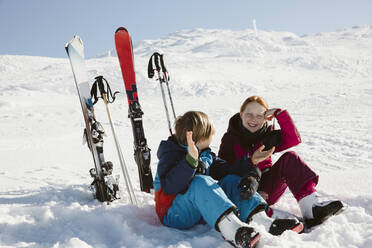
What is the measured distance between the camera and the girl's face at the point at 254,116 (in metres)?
2.52

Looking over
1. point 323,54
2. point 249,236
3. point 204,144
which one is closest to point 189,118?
point 204,144

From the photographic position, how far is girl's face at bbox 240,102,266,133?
8.25 ft

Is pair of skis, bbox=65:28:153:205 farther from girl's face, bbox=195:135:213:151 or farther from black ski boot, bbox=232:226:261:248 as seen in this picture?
black ski boot, bbox=232:226:261:248

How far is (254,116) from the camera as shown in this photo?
2.52 meters

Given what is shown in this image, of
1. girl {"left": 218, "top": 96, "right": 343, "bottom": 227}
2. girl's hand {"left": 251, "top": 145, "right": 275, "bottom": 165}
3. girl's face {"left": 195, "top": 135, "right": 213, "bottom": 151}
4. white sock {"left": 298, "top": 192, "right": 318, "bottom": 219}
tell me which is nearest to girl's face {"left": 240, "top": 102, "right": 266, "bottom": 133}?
girl {"left": 218, "top": 96, "right": 343, "bottom": 227}

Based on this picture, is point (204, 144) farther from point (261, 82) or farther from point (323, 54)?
point (323, 54)

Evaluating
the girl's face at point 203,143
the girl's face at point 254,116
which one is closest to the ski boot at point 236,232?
the girl's face at point 203,143

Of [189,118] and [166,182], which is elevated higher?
[189,118]

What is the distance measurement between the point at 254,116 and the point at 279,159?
1.42ft

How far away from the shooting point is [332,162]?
4699 millimetres

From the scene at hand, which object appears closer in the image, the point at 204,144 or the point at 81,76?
the point at 204,144

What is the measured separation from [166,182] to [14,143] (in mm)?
5807

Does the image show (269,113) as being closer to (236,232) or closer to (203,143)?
(203,143)

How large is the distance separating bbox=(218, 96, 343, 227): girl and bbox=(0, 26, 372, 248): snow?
0.14 metres
